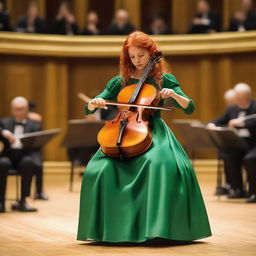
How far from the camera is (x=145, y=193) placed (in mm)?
4066

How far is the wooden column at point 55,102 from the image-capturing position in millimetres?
10367

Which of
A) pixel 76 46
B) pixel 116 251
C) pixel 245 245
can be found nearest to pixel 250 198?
pixel 245 245

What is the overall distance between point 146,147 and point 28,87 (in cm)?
653

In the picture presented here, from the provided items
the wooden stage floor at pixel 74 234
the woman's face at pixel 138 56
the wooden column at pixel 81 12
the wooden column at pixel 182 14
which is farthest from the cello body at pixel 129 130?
the wooden column at pixel 81 12

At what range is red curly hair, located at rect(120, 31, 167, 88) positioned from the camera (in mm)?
4172

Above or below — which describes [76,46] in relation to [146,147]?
above

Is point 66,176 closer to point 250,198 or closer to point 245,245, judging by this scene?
point 250,198

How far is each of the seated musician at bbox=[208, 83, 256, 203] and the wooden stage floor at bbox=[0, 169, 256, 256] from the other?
28 cm

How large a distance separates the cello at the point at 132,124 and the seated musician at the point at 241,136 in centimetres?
301

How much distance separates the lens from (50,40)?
10.2 m

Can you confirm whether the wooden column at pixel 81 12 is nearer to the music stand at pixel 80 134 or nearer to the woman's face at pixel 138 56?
the music stand at pixel 80 134

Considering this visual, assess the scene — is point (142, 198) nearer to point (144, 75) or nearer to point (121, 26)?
point (144, 75)

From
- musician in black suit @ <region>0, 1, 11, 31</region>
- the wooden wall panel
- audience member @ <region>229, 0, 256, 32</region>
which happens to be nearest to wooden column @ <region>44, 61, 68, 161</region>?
the wooden wall panel

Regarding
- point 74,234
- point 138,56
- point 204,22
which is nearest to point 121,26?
point 204,22
